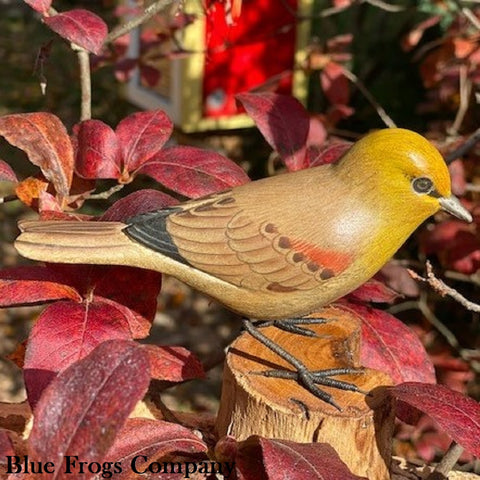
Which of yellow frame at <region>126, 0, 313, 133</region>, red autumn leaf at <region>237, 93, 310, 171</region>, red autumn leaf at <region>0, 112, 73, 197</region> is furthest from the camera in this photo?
yellow frame at <region>126, 0, 313, 133</region>

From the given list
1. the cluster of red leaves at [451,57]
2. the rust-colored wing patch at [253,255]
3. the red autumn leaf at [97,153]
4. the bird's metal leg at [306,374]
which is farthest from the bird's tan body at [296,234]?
the cluster of red leaves at [451,57]

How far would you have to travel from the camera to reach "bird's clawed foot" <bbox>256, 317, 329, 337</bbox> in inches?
Answer: 71.1

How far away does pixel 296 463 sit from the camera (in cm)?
131

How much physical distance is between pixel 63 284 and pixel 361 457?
0.62 metres

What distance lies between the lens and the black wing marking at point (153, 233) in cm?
Result: 153

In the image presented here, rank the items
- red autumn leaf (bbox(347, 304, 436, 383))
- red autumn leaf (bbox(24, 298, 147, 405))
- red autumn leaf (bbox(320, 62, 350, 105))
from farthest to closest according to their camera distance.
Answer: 1. red autumn leaf (bbox(320, 62, 350, 105))
2. red autumn leaf (bbox(347, 304, 436, 383))
3. red autumn leaf (bbox(24, 298, 147, 405))

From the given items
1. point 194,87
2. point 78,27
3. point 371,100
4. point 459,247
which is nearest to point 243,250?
point 78,27

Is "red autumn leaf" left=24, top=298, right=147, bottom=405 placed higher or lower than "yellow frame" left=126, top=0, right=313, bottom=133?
higher

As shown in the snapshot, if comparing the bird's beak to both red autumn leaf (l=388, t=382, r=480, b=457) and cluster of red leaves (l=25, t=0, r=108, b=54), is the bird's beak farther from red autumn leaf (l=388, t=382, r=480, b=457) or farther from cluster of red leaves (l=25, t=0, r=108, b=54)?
cluster of red leaves (l=25, t=0, r=108, b=54)

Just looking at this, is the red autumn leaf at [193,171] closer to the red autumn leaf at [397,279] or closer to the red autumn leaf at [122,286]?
the red autumn leaf at [122,286]

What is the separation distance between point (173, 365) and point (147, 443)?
0.23 meters

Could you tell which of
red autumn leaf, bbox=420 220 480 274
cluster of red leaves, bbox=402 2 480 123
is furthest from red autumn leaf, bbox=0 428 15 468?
cluster of red leaves, bbox=402 2 480 123

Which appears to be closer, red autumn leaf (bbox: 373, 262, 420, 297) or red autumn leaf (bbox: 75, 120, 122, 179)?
red autumn leaf (bbox: 75, 120, 122, 179)

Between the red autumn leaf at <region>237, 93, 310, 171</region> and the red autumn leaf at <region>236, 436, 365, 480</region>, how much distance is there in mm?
730
